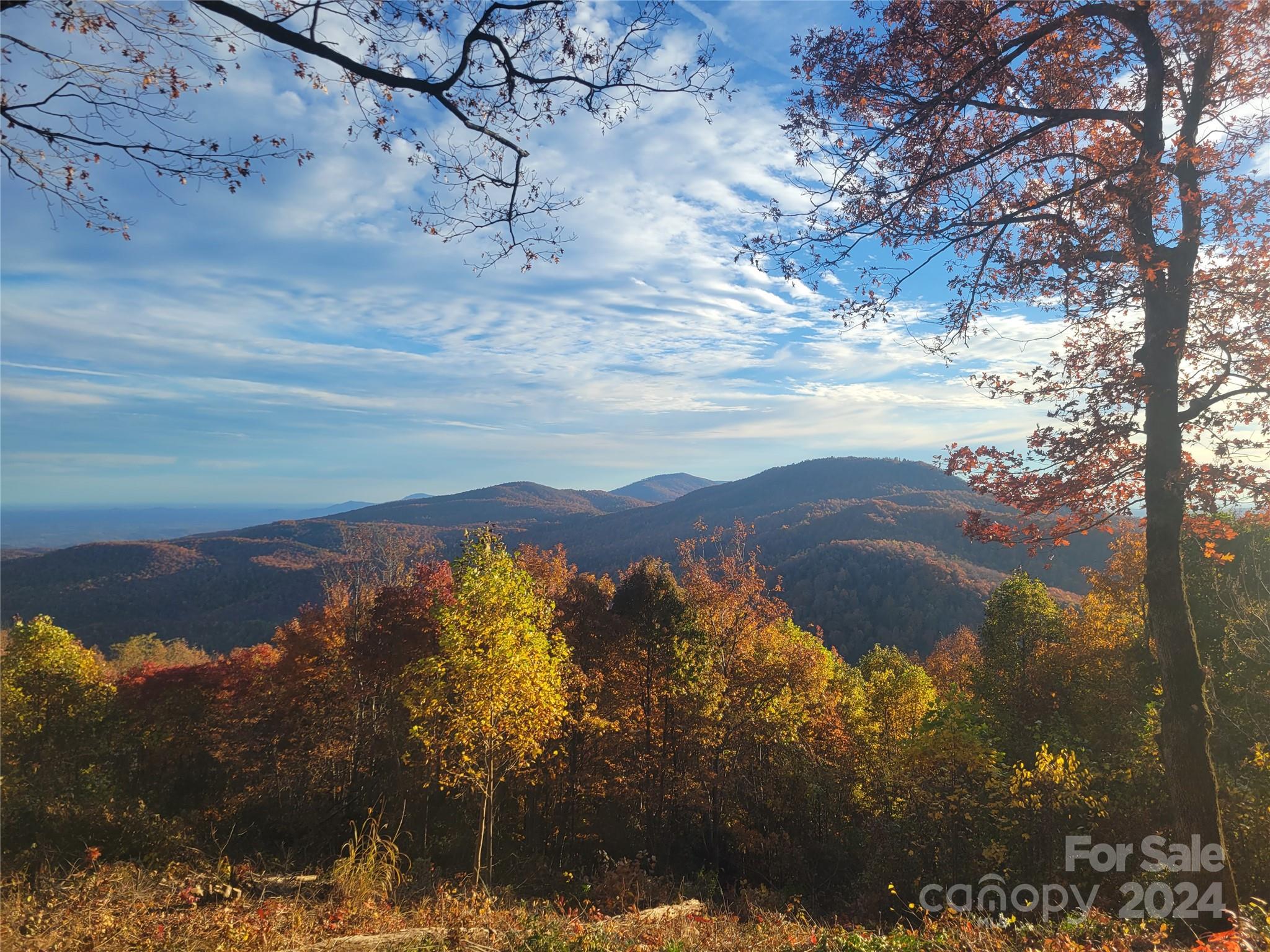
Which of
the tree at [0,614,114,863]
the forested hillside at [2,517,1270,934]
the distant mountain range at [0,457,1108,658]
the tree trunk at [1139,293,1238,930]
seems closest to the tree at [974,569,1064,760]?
the forested hillside at [2,517,1270,934]

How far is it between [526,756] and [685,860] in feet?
20.1

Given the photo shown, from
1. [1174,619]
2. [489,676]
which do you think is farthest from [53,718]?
[1174,619]

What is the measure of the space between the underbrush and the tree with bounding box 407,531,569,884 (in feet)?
13.7

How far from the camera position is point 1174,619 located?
18.1ft

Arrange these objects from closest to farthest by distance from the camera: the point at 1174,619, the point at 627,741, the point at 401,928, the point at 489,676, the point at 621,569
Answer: the point at 1174,619 → the point at 401,928 → the point at 489,676 → the point at 627,741 → the point at 621,569

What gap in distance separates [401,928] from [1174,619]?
363 inches

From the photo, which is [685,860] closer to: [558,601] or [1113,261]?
[558,601]

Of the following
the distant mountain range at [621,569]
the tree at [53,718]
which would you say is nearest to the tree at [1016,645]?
the tree at [53,718]

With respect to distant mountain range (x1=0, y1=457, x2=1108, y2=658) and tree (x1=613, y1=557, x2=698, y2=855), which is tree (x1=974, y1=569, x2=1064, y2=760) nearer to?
tree (x1=613, y1=557, x2=698, y2=855)

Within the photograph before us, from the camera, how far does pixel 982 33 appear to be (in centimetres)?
566

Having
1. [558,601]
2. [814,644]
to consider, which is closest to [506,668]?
[558,601]

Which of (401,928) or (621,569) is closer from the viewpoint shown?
(401,928)

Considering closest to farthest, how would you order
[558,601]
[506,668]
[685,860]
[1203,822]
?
[1203,822] < [506,668] < [685,860] < [558,601]

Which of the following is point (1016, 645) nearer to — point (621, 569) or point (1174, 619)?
point (1174, 619)
